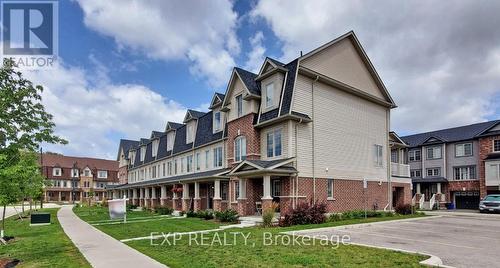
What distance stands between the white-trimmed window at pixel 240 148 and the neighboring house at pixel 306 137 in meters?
0.07

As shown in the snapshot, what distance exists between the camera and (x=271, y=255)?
1015 centimetres

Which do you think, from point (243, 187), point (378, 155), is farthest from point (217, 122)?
point (378, 155)

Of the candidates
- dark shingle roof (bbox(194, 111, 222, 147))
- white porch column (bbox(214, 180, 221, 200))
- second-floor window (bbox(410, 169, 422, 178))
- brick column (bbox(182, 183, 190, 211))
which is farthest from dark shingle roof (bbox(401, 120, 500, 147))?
brick column (bbox(182, 183, 190, 211))

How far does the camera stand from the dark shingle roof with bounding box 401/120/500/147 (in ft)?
128

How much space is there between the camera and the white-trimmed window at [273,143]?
21.0m

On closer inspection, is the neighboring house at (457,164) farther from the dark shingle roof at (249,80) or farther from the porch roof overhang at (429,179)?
the dark shingle roof at (249,80)

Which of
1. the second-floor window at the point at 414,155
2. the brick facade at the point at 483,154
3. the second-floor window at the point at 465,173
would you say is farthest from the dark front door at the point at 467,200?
the second-floor window at the point at 414,155

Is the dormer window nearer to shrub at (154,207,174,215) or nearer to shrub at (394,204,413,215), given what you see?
shrub at (154,207,174,215)

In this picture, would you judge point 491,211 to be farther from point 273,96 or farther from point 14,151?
point 14,151

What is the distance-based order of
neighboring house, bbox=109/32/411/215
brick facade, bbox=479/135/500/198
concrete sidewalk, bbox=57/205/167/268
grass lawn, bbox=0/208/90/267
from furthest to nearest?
brick facade, bbox=479/135/500/198 < neighboring house, bbox=109/32/411/215 < grass lawn, bbox=0/208/90/267 < concrete sidewalk, bbox=57/205/167/268

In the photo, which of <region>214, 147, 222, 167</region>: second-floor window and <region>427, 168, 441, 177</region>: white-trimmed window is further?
<region>427, 168, 441, 177</region>: white-trimmed window

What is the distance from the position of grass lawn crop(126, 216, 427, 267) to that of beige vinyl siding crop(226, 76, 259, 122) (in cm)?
1160

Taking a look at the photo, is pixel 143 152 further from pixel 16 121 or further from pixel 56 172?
pixel 56 172

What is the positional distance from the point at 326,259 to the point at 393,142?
21624mm
